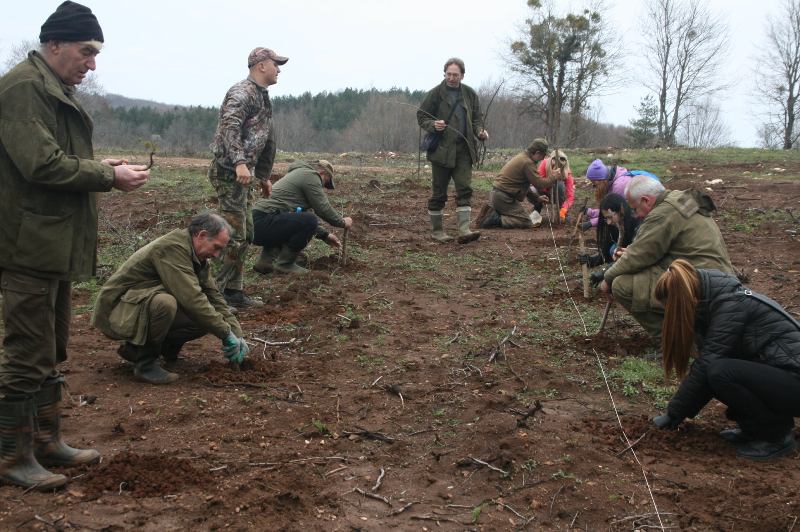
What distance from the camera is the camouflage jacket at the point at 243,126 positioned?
225 inches

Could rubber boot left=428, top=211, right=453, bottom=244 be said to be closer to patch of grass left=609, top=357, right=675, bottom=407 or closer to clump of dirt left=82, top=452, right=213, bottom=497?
patch of grass left=609, top=357, right=675, bottom=407

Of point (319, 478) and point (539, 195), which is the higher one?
point (539, 195)

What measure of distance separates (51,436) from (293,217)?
4.32 meters

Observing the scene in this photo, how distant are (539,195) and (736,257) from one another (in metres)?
3.36

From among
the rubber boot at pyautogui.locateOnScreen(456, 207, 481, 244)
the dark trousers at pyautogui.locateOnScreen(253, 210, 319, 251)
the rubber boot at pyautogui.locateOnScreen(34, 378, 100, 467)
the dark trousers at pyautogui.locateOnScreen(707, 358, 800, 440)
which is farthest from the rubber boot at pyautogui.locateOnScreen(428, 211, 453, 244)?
the rubber boot at pyautogui.locateOnScreen(34, 378, 100, 467)

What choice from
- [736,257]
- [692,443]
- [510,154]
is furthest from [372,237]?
[510,154]

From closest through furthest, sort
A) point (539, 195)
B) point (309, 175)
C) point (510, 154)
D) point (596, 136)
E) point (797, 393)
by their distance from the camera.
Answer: point (797, 393), point (309, 175), point (539, 195), point (510, 154), point (596, 136)

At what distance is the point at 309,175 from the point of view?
24.5 ft

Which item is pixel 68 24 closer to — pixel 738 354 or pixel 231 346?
pixel 231 346

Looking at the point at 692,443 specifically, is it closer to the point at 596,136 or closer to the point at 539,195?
the point at 539,195

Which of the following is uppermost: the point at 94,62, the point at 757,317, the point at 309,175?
the point at 94,62

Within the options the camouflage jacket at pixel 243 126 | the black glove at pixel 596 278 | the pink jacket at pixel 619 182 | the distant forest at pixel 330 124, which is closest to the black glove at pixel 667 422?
the black glove at pixel 596 278

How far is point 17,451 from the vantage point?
10.1 feet

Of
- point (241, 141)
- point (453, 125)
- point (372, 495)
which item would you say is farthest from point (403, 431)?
point (453, 125)
